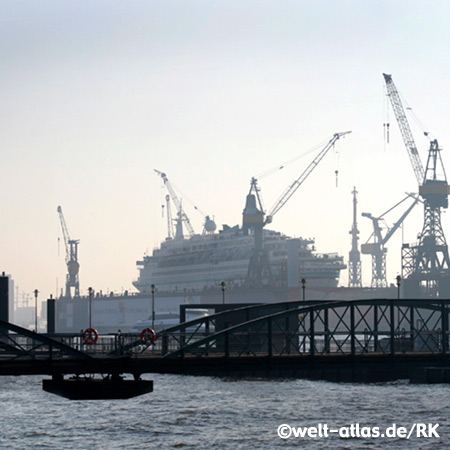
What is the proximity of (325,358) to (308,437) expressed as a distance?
11571 millimetres

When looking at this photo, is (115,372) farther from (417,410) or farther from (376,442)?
(417,410)

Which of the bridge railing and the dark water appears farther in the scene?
the bridge railing

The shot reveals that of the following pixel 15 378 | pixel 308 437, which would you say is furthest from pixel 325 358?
pixel 15 378

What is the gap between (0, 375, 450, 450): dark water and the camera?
172 ft

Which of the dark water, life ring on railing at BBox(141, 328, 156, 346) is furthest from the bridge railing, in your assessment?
the dark water

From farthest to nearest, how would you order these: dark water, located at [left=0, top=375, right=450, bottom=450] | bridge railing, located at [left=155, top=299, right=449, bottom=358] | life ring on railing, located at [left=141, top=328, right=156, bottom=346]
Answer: bridge railing, located at [left=155, top=299, right=449, bottom=358]
life ring on railing, located at [left=141, top=328, right=156, bottom=346]
dark water, located at [left=0, top=375, right=450, bottom=450]

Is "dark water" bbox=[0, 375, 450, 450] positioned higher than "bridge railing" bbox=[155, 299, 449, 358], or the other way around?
"bridge railing" bbox=[155, 299, 449, 358]

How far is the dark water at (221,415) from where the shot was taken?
5231 cm

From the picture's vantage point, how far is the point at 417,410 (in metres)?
63.9

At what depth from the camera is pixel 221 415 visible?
63.2m

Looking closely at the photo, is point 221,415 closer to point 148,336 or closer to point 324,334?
point 148,336

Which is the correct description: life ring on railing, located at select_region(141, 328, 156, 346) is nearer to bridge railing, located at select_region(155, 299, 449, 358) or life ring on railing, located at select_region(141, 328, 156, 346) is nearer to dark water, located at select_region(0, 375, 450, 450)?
bridge railing, located at select_region(155, 299, 449, 358)

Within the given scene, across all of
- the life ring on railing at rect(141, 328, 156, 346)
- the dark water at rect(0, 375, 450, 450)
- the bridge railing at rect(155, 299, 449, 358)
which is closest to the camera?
the dark water at rect(0, 375, 450, 450)

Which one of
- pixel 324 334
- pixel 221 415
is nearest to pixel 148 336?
pixel 221 415
